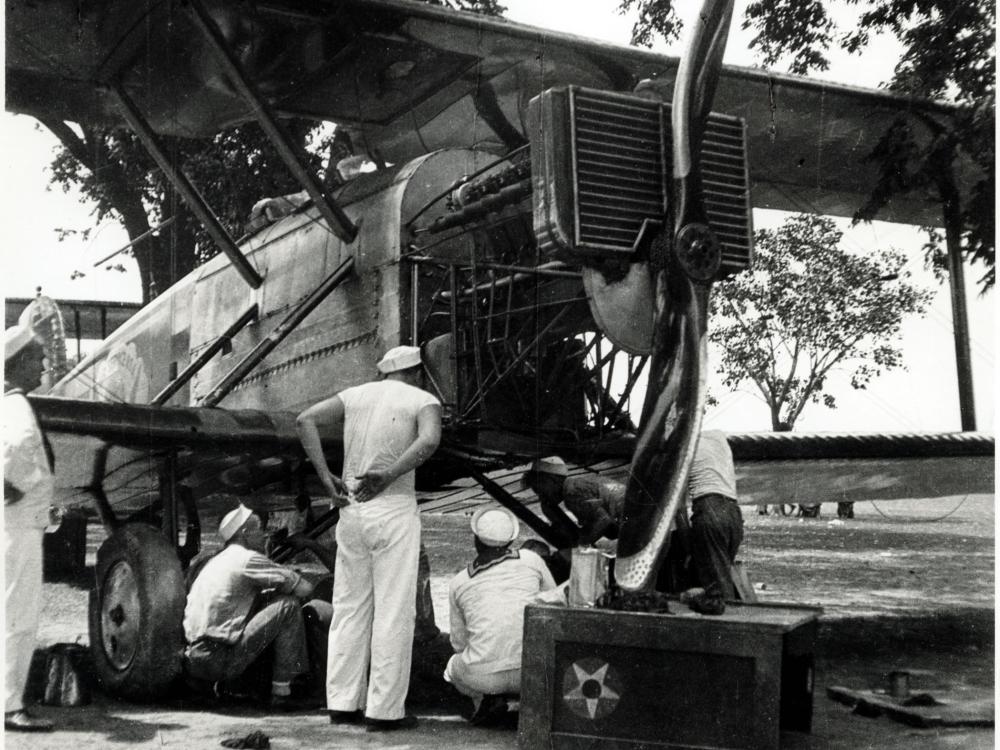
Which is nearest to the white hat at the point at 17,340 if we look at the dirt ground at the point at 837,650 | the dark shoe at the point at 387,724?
the dirt ground at the point at 837,650

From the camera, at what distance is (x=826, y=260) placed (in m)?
14.4

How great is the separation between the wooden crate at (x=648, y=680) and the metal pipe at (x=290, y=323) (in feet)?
10.8

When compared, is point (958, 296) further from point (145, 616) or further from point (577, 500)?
point (145, 616)

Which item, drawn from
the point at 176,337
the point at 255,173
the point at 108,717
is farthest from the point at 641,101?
the point at 255,173

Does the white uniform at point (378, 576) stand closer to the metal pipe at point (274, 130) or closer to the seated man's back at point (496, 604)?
the seated man's back at point (496, 604)

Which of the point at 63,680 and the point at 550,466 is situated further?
the point at 550,466

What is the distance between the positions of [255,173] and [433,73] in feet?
21.7

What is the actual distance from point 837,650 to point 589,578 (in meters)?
3.58

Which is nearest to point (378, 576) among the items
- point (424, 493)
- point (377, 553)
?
point (377, 553)

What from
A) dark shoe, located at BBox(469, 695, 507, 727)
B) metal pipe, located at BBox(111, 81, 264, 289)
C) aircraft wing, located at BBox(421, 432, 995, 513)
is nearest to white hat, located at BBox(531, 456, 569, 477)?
aircraft wing, located at BBox(421, 432, 995, 513)

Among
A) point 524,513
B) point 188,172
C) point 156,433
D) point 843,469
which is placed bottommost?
point 524,513

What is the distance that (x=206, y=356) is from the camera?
739 centimetres

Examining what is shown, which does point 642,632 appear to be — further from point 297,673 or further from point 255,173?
point 255,173

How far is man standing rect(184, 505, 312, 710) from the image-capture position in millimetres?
5254
